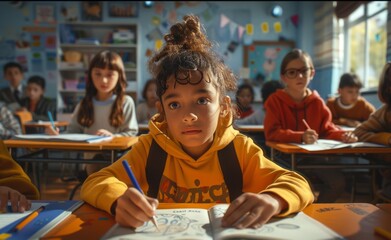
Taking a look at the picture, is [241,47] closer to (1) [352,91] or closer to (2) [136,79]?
(2) [136,79]

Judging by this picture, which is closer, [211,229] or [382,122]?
[211,229]

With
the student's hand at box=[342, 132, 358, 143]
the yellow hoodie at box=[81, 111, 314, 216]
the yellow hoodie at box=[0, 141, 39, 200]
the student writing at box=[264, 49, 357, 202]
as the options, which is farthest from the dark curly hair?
the student writing at box=[264, 49, 357, 202]

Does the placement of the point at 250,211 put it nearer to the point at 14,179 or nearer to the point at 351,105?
the point at 14,179

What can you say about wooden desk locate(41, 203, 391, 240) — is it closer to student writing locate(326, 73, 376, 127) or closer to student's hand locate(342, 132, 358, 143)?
student's hand locate(342, 132, 358, 143)

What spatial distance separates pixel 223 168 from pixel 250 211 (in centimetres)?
42

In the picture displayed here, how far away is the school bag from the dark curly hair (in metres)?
0.17

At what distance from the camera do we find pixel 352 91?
11.6 ft

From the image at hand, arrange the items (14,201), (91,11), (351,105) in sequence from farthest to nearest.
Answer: (91,11)
(351,105)
(14,201)

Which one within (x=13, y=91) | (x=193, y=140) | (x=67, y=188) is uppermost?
(x=13, y=91)

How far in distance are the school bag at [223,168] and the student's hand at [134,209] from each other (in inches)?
15.5

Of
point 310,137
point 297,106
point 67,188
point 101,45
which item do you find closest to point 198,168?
point 310,137

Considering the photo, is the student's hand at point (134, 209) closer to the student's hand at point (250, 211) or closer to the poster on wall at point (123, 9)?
the student's hand at point (250, 211)

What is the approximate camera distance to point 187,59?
1012 mm

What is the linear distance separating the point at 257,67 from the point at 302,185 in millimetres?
5513
